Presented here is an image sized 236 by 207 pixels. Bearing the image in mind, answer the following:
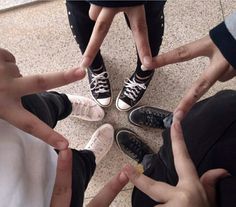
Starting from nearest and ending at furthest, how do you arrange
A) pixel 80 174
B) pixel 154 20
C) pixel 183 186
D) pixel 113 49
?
pixel 183 186
pixel 80 174
pixel 154 20
pixel 113 49

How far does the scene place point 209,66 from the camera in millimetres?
703

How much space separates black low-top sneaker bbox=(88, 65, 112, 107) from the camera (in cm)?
122

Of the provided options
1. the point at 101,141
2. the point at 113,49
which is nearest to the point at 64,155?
the point at 101,141

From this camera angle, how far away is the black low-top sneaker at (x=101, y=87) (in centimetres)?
122

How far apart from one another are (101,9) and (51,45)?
610mm

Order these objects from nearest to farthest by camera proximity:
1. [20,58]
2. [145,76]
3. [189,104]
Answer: [189,104] → [145,76] → [20,58]

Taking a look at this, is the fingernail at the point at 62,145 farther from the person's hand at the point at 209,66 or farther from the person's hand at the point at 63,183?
the person's hand at the point at 209,66

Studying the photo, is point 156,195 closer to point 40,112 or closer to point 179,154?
point 179,154

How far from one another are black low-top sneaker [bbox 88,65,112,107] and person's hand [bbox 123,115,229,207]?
0.63m

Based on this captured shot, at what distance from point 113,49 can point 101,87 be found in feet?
0.55

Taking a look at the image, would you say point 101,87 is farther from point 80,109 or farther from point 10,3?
point 10,3

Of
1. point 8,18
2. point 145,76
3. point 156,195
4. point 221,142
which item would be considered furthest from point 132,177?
point 8,18

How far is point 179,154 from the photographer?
61 centimetres

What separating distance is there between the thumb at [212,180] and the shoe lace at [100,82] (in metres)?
0.69
